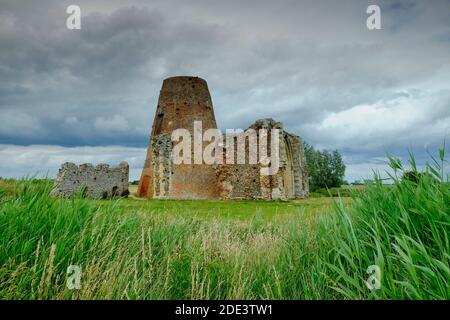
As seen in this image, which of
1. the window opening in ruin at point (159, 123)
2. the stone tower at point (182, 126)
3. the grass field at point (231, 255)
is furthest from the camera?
the window opening in ruin at point (159, 123)

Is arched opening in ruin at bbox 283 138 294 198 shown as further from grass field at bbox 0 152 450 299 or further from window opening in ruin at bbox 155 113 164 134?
grass field at bbox 0 152 450 299

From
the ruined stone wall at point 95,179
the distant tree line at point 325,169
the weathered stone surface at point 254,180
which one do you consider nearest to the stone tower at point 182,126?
the ruined stone wall at point 95,179

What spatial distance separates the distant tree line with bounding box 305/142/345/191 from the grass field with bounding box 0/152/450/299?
39.7 metres

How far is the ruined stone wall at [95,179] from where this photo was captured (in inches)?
930

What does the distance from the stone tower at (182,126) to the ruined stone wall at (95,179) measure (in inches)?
59.8

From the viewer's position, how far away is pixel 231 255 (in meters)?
4.25

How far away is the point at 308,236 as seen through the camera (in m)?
4.52

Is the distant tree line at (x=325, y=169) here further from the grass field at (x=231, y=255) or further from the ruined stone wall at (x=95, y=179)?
the grass field at (x=231, y=255)

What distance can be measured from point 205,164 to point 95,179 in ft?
23.9

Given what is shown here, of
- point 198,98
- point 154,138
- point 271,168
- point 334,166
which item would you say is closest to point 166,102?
point 198,98

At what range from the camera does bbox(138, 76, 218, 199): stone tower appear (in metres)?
24.9

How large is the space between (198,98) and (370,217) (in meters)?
24.8

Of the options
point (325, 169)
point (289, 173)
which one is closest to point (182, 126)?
point (289, 173)
